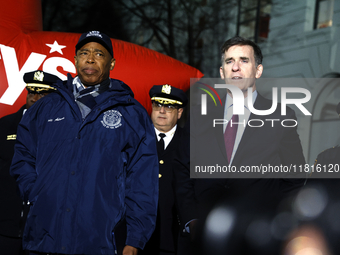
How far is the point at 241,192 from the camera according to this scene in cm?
230

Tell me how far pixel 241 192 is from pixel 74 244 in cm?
105

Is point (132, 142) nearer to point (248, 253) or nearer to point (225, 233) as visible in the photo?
point (225, 233)

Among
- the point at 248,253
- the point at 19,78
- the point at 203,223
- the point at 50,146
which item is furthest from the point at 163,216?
the point at 19,78

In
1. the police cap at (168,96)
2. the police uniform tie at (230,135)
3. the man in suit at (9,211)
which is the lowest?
the man in suit at (9,211)

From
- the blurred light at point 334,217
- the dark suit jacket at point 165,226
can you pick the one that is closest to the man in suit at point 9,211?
the dark suit jacket at point 165,226

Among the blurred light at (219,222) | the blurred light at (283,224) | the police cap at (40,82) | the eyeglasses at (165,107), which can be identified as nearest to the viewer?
the blurred light at (219,222)

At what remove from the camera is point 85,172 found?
2.00 meters

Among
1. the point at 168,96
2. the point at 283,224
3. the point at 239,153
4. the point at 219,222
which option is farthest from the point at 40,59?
the point at 283,224

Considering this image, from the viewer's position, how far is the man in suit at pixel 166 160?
3467 mm

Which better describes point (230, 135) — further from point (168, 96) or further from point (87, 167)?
point (168, 96)

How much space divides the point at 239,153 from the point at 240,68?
2.06 feet

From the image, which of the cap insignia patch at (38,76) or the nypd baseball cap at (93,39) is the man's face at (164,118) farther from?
the nypd baseball cap at (93,39)

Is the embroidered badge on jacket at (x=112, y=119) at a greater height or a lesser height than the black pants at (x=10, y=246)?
greater

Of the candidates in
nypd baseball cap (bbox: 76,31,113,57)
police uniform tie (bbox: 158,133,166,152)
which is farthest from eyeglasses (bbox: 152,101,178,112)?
nypd baseball cap (bbox: 76,31,113,57)
